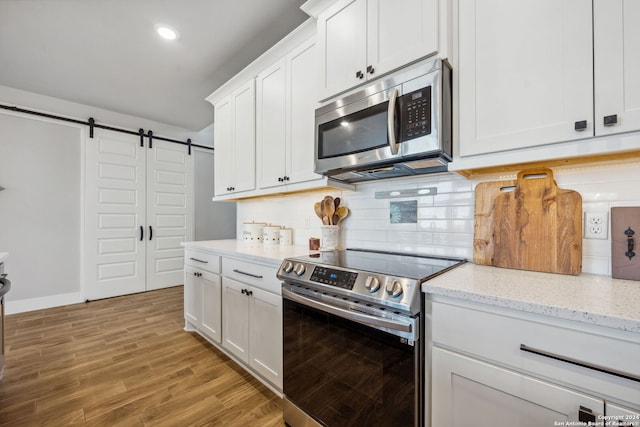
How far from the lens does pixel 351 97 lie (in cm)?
156

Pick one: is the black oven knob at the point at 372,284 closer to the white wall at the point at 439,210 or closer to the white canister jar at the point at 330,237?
the white wall at the point at 439,210

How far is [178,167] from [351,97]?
3960 millimetres

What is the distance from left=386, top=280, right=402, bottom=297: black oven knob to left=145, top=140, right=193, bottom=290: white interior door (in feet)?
14.3

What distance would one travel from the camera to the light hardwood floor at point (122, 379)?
5.20 feet

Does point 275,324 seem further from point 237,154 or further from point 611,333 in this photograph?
point 237,154

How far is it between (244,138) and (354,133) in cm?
141

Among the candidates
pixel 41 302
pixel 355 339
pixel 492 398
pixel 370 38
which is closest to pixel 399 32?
pixel 370 38

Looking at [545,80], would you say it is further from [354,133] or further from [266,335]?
[266,335]

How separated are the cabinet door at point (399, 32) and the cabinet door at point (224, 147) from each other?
1756mm

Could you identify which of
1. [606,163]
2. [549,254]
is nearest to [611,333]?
[549,254]

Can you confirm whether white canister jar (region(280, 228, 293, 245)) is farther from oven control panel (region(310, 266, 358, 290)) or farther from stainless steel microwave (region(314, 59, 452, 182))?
oven control panel (region(310, 266, 358, 290))

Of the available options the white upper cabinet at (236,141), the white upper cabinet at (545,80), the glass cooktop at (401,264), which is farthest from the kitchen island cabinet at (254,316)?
→ the white upper cabinet at (545,80)

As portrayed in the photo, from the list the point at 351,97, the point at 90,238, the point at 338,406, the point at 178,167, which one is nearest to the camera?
the point at 338,406

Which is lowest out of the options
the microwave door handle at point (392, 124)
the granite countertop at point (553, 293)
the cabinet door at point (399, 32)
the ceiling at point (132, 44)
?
the granite countertop at point (553, 293)
